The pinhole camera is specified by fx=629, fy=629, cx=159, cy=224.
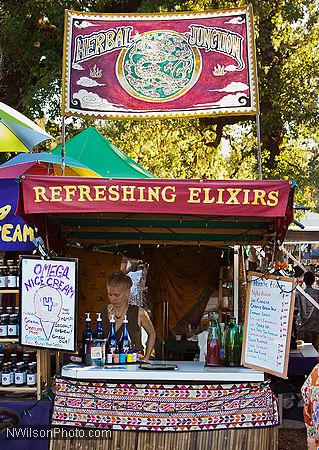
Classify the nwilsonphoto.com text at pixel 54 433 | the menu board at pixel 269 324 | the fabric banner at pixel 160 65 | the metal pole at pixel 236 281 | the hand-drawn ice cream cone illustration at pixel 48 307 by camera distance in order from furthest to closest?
the metal pole at pixel 236 281
the fabric banner at pixel 160 65
the hand-drawn ice cream cone illustration at pixel 48 307
the nwilsonphoto.com text at pixel 54 433
the menu board at pixel 269 324

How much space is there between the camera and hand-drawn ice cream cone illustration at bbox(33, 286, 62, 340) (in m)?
4.98

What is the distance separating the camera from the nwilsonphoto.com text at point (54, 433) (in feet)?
16.0

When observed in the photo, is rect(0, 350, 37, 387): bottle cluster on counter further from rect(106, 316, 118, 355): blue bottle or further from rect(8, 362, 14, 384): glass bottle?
rect(106, 316, 118, 355): blue bottle

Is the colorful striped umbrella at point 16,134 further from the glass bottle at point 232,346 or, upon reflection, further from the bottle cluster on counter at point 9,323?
the glass bottle at point 232,346

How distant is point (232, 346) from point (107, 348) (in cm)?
104

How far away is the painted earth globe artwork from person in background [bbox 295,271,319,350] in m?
5.99

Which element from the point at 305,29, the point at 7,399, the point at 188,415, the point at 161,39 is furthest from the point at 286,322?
the point at 305,29

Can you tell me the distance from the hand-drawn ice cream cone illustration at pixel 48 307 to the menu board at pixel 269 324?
1525 millimetres

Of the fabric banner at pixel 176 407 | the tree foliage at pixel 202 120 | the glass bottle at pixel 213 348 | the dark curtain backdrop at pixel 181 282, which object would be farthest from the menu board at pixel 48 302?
the tree foliage at pixel 202 120

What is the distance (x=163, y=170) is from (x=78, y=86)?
34.0 ft

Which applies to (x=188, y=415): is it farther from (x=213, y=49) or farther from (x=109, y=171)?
(x=109, y=171)

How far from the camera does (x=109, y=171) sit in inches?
336

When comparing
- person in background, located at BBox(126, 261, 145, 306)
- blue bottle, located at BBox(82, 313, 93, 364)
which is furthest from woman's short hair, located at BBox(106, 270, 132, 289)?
person in background, located at BBox(126, 261, 145, 306)

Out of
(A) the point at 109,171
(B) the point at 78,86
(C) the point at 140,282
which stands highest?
(B) the point at 78,86
